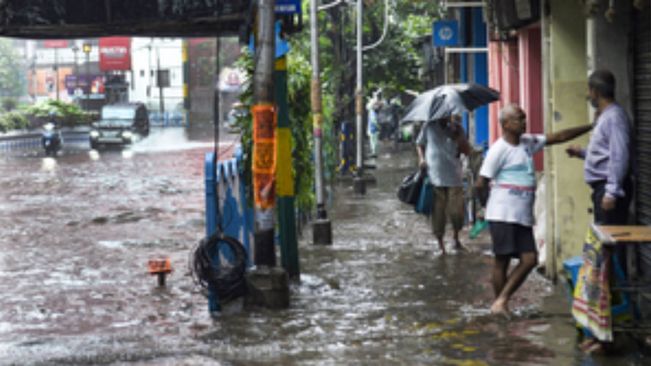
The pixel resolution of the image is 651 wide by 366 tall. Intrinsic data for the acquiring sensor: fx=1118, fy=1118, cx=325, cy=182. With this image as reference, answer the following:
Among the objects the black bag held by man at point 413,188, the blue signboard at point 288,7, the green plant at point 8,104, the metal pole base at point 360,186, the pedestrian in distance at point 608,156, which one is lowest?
the metal pole base at point 360,186

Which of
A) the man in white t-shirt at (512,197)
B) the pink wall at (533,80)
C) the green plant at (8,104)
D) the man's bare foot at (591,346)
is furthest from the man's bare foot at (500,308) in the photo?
the green plant at (8,104)

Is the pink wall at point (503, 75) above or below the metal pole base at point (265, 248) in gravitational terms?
above

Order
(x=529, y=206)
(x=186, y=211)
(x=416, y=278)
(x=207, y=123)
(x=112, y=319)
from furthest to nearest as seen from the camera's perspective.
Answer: (x=207, y=123) → (x=186, y=211) → (x=416, y=278) → (x=112, y=319) → (x=529, y=206)

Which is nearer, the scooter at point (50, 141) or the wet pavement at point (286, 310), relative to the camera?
→ the wet pavement at point (286, 310)

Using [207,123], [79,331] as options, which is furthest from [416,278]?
[207,123]

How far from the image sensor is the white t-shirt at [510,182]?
8.66 meters

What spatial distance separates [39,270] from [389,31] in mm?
20162

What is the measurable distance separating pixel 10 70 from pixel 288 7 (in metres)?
105

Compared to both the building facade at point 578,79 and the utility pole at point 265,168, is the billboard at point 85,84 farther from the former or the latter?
the utility pole at point 265,168

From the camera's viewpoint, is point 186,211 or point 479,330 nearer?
point 479,330

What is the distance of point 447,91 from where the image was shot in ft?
41.8

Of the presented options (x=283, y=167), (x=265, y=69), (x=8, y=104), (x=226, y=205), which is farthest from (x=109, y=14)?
(x=8, y=104)

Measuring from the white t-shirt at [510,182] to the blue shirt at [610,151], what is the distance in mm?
743

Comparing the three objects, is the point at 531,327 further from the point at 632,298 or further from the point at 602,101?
the point at 602,101
